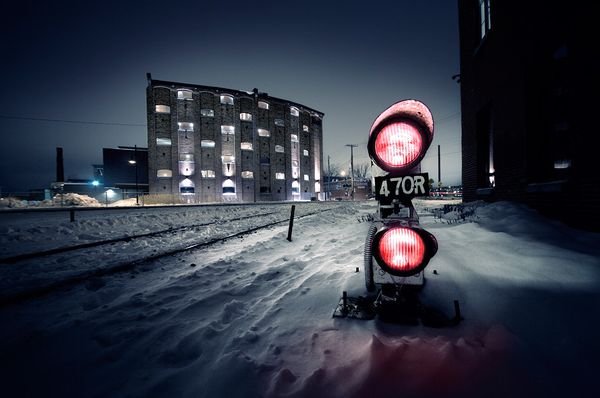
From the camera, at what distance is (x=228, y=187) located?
39.1m

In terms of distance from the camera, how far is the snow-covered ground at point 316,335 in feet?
4.38

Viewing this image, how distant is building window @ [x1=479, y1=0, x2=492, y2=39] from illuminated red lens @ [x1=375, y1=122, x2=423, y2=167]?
8.80m

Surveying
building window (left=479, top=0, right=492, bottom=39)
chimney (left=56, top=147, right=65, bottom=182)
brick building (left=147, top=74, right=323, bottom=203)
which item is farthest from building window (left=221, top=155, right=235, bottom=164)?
building window (left=479, top=0, right=492, bottom=39)

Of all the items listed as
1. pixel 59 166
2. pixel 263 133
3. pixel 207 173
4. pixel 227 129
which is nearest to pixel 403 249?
pixel 207 173

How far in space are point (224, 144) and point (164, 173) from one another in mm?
10128

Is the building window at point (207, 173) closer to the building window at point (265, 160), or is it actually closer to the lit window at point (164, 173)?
the lit window at point (164, 173)

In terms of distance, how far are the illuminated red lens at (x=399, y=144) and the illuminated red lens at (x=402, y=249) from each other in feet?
1.50

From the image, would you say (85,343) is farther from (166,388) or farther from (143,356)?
(166,388)

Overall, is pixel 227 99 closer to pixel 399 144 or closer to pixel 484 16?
pixel 484 16

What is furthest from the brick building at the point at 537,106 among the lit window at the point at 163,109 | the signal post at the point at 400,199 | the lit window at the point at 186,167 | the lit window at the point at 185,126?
the lit window at the point at 163,109

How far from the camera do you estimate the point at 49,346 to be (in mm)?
1944

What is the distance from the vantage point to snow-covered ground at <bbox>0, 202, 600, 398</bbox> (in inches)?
52.6

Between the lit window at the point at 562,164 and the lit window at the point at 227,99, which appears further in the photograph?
the lit window at the point at 227,99

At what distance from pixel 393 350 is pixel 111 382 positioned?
1858mm
